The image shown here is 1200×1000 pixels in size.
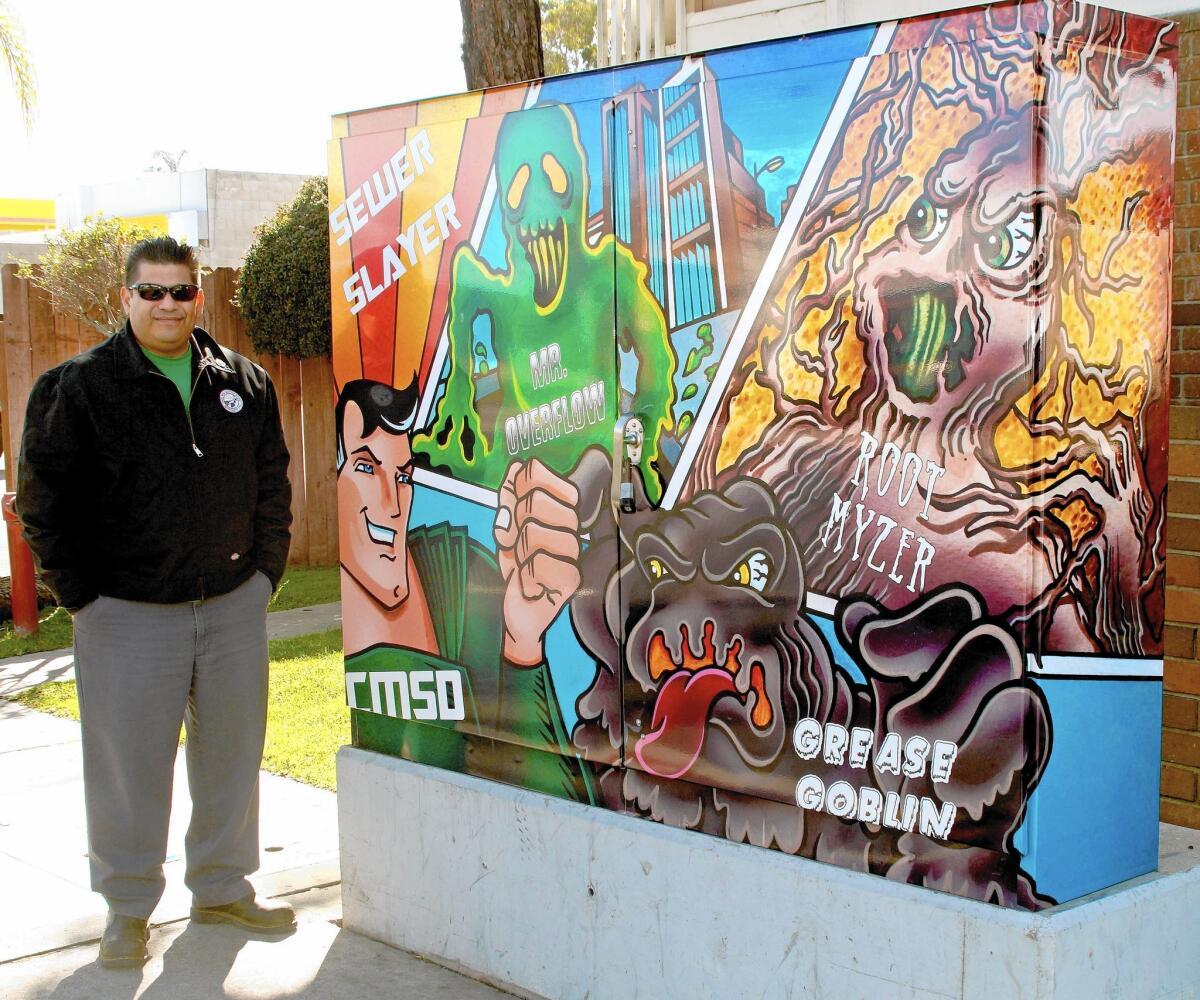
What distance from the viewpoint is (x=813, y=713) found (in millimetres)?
3547

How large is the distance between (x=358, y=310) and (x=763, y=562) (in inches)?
71.9

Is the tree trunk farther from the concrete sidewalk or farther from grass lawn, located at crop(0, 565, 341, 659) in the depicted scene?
grass lawn, located at crop(0, 565, 341, 659)

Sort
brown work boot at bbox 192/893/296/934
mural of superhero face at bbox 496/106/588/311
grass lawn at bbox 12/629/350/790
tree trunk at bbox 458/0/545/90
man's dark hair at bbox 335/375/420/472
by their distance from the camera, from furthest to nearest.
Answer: tree trunk at bbox 458/0/545/90
grass lawn at bbox 12/629/350/790
brown work boot at bbox 192/893/296/934
man's dark hair at bbox 335/375/420/472
mural of superhero face at bbox 496/106/588/311

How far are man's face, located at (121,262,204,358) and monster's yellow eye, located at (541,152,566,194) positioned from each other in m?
1.26

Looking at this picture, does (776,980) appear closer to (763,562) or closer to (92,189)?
(763,562)

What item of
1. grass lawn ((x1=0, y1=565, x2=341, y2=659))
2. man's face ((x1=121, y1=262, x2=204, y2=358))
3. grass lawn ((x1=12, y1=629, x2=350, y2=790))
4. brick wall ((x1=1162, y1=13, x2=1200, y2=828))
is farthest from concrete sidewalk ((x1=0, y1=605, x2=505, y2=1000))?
grass lawn ((x1=0, y1=565, x2=341, y2=659))

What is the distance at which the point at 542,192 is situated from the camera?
4152mm

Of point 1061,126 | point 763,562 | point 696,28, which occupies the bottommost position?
point 763,562

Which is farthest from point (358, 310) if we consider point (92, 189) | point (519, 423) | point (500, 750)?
point (92, 189)

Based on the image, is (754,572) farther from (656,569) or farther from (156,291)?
(156,291)

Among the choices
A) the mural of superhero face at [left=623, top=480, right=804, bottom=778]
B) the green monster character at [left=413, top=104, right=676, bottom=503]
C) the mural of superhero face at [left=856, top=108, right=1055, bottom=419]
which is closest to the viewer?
the mural of superhero face at [left=856, top=108, right=1055, bottom=419]

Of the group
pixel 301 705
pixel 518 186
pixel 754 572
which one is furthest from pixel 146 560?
pixel 301 705

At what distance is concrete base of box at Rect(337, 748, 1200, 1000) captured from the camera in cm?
324

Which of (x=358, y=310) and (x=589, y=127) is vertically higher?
(x=589, y=127)
